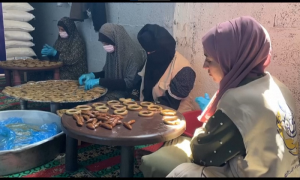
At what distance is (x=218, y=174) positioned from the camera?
139cm

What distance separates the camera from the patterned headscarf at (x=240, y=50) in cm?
146

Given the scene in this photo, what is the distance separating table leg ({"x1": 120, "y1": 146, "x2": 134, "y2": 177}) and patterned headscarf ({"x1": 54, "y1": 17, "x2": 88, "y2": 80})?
276cm

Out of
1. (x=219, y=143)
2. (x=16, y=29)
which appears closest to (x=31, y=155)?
(x=219, y=143)

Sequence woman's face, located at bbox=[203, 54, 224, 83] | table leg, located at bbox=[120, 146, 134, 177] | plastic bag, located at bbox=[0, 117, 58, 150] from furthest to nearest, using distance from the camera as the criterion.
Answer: plastic bag, located at bbox=[0, 117, 58, 150]
table leg, located at bbox=[120, 146, 134, 177]
woman's face, located at bbox=[203, 54, 224, 83]

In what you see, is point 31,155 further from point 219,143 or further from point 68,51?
point 68,51

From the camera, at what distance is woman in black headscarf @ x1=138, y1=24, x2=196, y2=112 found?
258 centimetres

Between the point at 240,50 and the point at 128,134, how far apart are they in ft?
2.51

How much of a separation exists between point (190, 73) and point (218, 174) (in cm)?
134

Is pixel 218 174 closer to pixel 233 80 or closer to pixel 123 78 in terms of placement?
pixel 233 80

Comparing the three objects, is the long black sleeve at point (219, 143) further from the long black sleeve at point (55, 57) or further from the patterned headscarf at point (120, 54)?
the long black sleeve at point (55, 57)

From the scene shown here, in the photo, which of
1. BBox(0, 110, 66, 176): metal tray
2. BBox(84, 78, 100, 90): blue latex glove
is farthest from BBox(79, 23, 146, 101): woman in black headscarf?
BBox(0, 110, 66, 176): metal tray

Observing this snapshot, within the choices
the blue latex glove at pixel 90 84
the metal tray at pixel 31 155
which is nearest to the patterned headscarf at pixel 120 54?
the blue latex glove at pixel 90 84

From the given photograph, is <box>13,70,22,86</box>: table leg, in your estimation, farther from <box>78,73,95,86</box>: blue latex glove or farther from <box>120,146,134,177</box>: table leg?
<box>120,146,134,177</box>: table leg

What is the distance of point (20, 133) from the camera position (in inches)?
98.4
